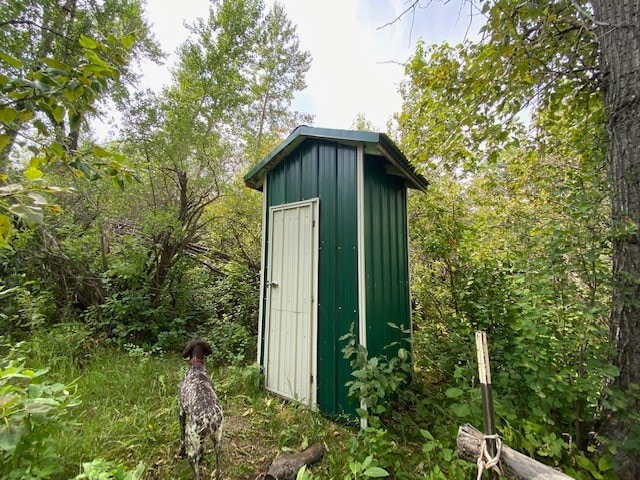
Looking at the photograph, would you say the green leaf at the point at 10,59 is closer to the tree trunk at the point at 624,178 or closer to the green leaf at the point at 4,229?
the green leaf at the point at 4,229

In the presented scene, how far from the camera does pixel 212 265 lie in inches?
232

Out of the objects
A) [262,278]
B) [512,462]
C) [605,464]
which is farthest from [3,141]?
[605,464]

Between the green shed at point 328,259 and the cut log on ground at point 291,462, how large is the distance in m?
0.53

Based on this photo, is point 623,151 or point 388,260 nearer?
point 623,151

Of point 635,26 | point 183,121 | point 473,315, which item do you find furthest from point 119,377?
point 635,26

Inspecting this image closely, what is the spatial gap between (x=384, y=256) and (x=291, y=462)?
2102mm

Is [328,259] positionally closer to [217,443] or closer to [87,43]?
[217,443]

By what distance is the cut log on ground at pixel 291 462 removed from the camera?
204 centimetres

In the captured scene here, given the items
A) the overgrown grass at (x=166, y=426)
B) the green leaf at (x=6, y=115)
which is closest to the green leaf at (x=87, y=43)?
the green leaf at (x=6, y=115)

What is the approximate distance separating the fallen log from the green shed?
4.64 feet

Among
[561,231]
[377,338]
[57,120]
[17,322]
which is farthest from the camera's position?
[17,322]

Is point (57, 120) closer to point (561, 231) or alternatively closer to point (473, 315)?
point (561, 231)

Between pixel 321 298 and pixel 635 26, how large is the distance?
3.09 metres

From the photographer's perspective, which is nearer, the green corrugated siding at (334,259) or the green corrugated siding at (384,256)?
the green corrugated siding at (334,259)
